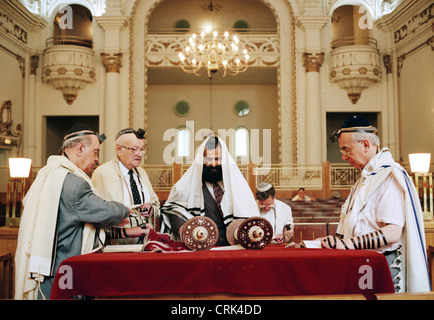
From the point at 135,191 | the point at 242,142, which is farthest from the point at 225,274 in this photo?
the point at 242,142

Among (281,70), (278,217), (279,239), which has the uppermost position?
(281,70)

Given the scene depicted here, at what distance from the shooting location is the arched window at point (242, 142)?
17.2 meters

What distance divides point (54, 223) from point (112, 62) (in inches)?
461

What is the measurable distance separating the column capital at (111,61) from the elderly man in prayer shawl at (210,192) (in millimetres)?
10988

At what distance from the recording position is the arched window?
17.2m

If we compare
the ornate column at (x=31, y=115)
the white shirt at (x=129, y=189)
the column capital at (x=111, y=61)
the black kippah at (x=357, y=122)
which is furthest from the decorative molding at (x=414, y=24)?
the ornate column at (x=31, y=115)

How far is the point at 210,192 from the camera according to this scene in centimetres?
311

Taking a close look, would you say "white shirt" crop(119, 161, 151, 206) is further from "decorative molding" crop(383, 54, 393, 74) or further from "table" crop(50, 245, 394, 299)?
"decorative molding" crop(383, 54, 393, 74)

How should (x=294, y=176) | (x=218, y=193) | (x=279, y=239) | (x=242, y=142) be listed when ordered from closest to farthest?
(x=218, y=193) < (x=279, y=239) < (x=294, y=176) < (x=242, y=142)

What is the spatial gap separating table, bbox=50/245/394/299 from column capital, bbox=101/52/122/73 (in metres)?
12.1

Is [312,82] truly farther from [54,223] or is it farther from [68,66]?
[54,223]

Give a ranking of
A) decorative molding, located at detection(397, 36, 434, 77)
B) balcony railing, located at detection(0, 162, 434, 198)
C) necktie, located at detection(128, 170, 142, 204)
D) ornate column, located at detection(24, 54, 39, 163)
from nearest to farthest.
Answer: necktie, located at detection(128, 170, 142, 204) → decorative molding, located at detection(397, 36, 434, 77) → balcony railing, located at detection(0, 162, 434, 198) → ornate column, located at detection(24, 54, 39, 163)

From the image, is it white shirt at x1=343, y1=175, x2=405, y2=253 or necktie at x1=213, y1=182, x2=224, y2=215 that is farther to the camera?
necktie at x1=213, y1=182, x2=224, y2=215

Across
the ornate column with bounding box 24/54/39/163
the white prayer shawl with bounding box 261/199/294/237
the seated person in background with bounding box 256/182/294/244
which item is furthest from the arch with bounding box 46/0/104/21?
the white prayer shawl with bounding box 261/199/294/237
